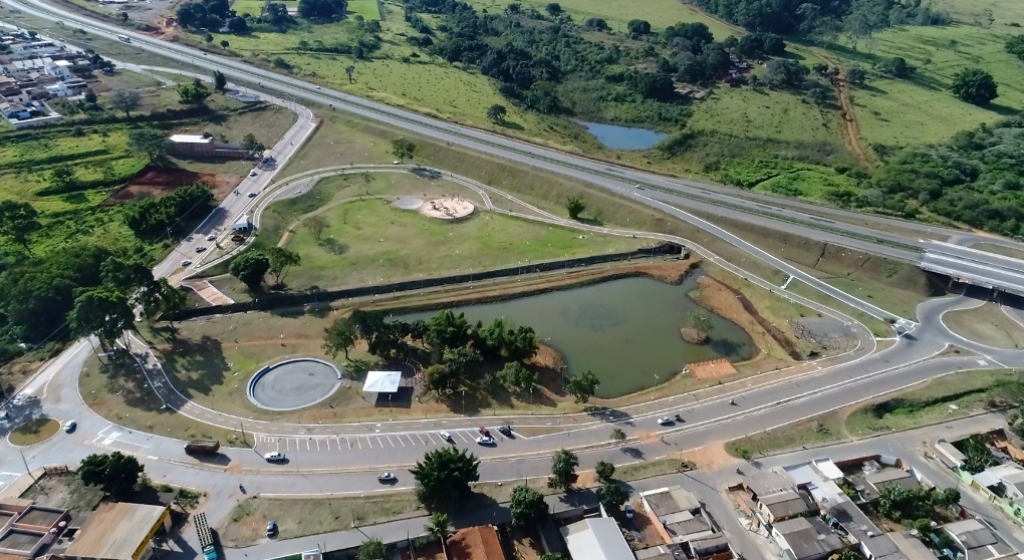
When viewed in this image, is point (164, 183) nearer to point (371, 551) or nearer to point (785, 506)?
point (371, 551)

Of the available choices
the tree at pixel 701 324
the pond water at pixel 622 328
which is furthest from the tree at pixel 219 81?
the tree at pixel 701 324

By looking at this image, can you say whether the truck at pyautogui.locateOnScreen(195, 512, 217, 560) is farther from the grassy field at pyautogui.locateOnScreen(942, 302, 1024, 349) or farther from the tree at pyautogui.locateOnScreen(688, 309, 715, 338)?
the grassy field at pyautogui.locateOnScreen(942, 302, 1024, 349)

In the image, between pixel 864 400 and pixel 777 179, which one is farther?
pixel 777 179

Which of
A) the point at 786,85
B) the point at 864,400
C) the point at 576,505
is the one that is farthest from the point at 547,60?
the point at 576,505

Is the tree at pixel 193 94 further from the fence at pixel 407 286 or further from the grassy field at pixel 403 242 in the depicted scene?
the fence at pixel 407 286

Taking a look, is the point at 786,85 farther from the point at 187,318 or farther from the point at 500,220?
the point at 187,318

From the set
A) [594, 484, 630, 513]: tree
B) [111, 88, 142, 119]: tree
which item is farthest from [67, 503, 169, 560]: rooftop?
[111, 88, 142, 119]: tree

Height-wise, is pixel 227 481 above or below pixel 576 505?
below
